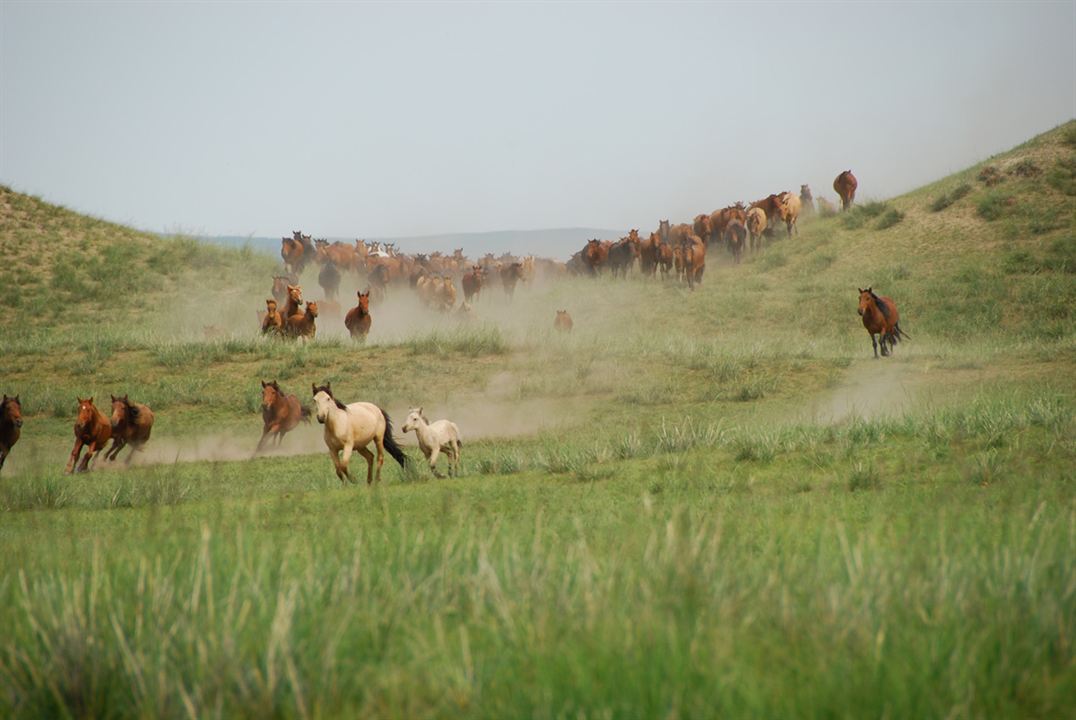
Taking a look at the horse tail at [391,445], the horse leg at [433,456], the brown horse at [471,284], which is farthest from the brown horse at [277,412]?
the brown horse at [471,284]

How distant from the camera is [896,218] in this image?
40562mm

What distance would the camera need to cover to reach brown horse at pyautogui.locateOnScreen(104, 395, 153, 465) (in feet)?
55.9

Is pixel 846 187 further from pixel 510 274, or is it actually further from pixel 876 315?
pixel 876 315

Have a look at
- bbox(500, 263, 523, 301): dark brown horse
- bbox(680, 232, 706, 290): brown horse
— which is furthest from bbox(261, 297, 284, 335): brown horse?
bbox(500, 263, 523, 301): dark brown horse

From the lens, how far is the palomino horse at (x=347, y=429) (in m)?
13.0

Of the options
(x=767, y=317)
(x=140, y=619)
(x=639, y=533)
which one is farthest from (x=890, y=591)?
(x=767, y=317)

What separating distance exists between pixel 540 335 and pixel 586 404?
541 centimetres

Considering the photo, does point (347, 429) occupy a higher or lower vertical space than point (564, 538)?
lower

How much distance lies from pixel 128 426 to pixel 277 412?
230 cm

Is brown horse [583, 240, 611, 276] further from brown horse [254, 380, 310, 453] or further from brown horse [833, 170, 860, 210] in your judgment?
brown horse [254, 380, 310, 453]

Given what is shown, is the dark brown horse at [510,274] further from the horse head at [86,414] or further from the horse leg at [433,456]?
the horse leg at [433,456]

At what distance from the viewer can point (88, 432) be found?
16188 mm

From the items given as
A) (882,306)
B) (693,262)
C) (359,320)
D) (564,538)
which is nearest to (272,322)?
(359,320)

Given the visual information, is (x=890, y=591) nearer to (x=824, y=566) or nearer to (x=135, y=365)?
(x=824, y=566)
